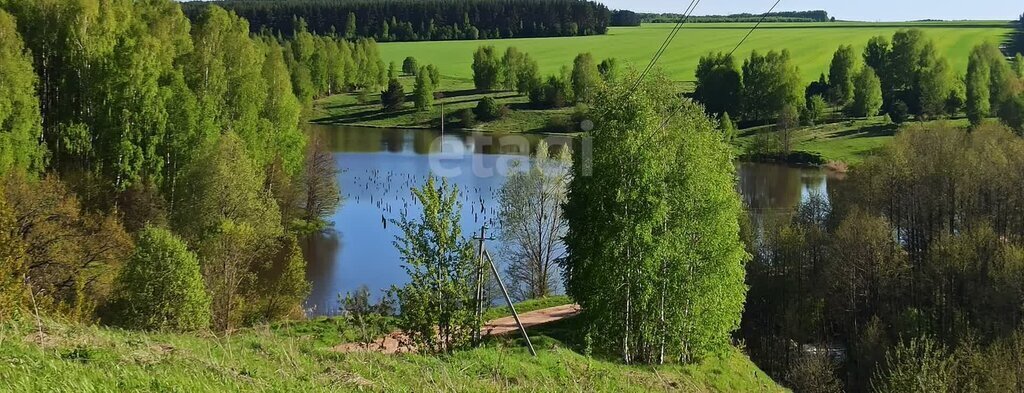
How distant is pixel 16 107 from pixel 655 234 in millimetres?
17255

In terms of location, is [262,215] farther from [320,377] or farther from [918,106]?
[918,106]

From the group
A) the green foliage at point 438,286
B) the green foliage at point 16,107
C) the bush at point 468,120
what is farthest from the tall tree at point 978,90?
the green foliage at point 16,107

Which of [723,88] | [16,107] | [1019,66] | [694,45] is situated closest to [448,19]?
[694,45]

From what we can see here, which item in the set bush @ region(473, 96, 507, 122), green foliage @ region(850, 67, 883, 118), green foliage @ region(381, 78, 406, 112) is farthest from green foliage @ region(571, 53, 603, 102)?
green foliage @ region(850, 67, 883, 118)

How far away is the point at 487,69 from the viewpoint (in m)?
94.5

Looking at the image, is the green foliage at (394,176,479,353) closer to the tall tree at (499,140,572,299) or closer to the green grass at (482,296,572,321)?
the green grass at (482,296,572,321)

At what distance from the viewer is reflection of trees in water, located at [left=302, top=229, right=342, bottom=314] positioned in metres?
27.9

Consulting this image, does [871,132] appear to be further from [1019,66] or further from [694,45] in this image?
[694,45]

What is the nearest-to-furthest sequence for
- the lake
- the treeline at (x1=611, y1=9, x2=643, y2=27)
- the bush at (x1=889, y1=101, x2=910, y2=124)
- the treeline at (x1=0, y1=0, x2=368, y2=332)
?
the treeline at (x1=0, y1=0, x2=368, y2=332), the lake, the bush at (x1=889, y1=101, x2=910, y2=124), the treeline at (x1=611, y1=9, x2=643, y2=27)

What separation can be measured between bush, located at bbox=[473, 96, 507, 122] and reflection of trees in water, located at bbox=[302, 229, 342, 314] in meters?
45.6

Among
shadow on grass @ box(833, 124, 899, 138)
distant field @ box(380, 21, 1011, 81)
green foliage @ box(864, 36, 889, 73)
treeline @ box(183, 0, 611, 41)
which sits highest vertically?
treeline @ box(183, 0, 611, 41)

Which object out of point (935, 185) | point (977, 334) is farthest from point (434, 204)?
point (935, 185)

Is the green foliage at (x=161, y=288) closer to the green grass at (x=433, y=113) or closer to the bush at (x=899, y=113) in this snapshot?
the green grass at (x=433, y=113)

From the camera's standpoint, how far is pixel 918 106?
2931 inches
